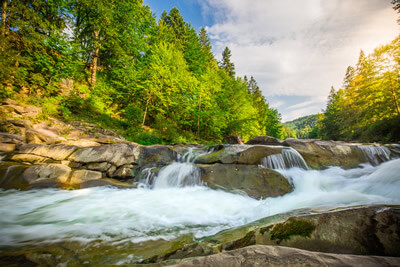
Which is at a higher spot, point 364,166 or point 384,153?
point 384,153

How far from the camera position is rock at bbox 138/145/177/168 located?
7.03m

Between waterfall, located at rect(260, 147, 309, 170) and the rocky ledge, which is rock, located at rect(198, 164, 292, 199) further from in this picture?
the rocky ledge

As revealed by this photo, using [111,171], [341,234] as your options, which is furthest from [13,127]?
[341,234]

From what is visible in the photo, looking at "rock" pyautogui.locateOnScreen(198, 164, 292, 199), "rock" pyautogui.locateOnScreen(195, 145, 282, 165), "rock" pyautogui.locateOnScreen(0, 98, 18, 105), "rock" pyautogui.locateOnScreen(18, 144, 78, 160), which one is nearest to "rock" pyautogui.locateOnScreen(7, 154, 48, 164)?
"rock" pyautogui.locateOnScreen(18, 144, 78, 160)

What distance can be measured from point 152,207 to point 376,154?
1099cm

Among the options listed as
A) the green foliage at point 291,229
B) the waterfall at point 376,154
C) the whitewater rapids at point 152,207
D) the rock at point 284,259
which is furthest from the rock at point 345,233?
the waterfall at point 376,154

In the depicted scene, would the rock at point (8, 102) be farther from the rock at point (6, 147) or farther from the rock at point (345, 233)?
the rock at point (345, 233)

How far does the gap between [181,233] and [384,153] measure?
36.7 feet

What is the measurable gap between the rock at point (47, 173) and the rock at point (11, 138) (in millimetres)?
2358

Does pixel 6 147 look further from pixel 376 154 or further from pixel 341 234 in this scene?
pixel 376 154

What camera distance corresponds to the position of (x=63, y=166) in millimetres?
5520

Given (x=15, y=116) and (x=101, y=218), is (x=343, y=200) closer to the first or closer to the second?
(x=101, y=218)

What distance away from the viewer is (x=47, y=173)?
513 cm

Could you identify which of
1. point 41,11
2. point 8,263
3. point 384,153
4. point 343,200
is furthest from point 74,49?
point 384,153
